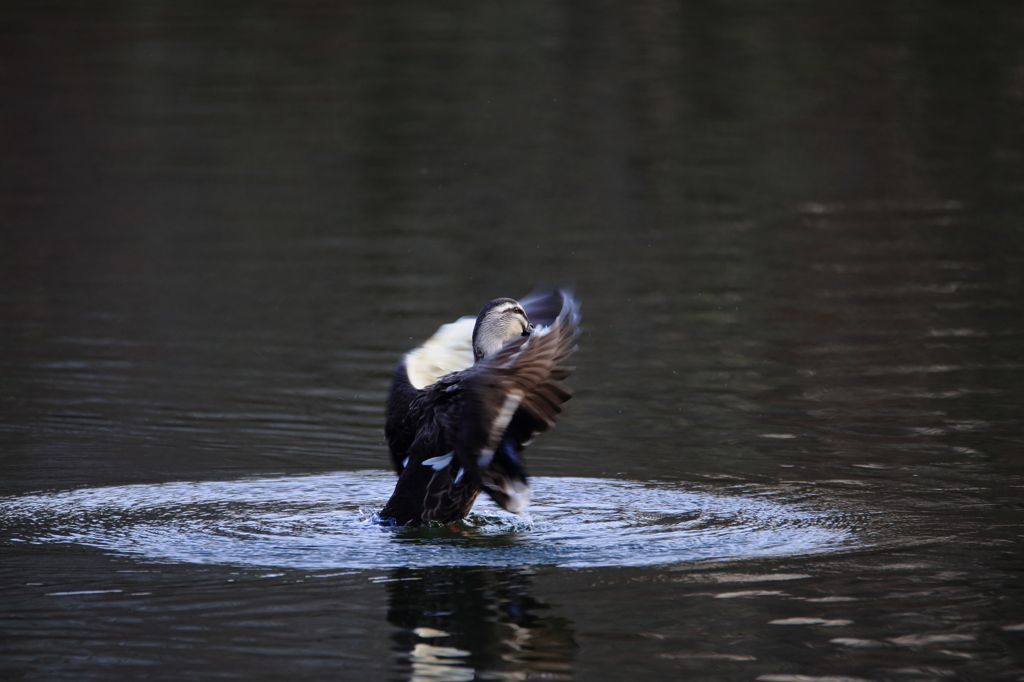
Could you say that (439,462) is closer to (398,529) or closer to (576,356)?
(398,529)

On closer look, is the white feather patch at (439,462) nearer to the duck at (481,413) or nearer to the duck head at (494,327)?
the duck at (481,413)

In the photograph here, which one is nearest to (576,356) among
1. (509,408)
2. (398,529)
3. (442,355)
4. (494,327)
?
(442,355)

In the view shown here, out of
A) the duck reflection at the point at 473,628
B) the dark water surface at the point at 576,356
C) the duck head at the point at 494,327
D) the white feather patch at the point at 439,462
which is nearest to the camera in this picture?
the duck reflection at the point at 473,628

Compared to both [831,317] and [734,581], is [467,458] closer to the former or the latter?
[734,581]

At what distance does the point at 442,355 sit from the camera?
7.32 meters

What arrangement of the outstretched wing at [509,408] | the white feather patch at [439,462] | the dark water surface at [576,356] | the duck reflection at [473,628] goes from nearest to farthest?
the duck reflection at [473,628] < the dark water surface at [576,356] < the outstretched wing at [509,408] < the white feather patch at [439,462]

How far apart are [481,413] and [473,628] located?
3.41 ft

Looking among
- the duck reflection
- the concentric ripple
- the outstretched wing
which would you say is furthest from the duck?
the duck reflection

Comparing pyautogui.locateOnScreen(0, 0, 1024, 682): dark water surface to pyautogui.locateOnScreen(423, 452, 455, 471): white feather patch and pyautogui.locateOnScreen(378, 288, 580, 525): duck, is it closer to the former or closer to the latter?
pyautogui.locateOnScreen(378, 288, 580, 525): duck

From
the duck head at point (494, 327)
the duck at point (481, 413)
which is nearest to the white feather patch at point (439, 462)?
the duck at point (481, 413)

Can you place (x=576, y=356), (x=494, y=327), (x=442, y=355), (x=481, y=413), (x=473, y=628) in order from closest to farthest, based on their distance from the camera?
(x=473, y=628) < (x=481, y=413) < (x=494, y=327) < (x=442, y=355) < (x=576, y=356)

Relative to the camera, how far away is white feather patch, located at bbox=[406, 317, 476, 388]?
23.4ft

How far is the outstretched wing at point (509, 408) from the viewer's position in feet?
19.5

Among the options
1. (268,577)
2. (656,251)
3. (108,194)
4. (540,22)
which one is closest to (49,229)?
(108,194)
